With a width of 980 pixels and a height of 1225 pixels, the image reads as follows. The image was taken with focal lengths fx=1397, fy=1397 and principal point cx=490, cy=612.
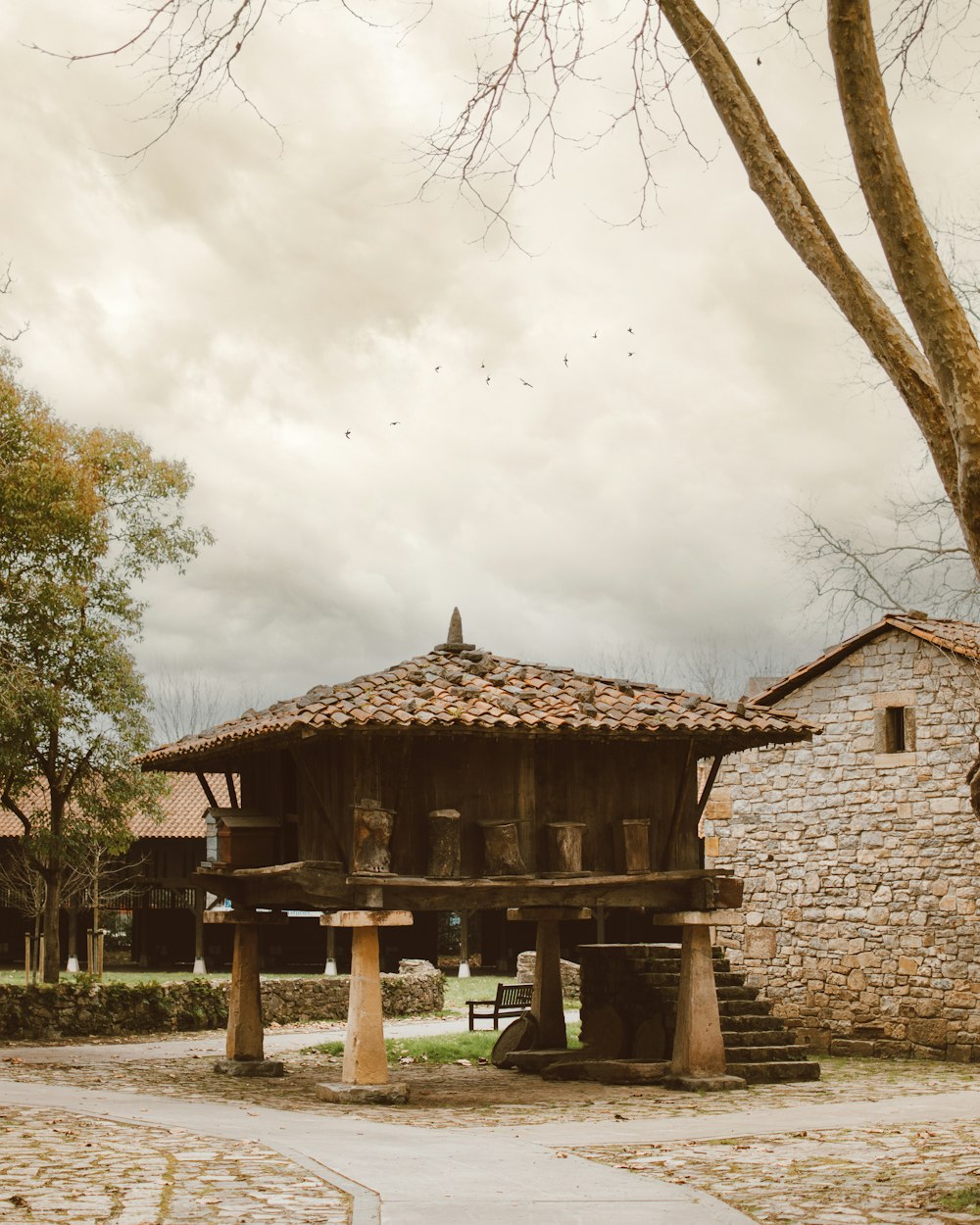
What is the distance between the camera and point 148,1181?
24.6 feet

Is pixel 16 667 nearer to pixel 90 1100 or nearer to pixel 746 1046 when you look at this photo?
pixel 90 1100

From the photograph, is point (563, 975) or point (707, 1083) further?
point (563, 975)

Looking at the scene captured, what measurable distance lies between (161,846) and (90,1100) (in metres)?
23.6

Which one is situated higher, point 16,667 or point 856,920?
point 16,667

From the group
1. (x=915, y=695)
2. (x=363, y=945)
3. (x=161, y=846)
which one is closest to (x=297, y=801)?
(x=363, y=945)

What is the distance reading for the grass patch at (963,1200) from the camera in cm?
676

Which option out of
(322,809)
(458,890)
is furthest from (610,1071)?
(322,809)

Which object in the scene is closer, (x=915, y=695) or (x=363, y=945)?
(x=363, y=945)

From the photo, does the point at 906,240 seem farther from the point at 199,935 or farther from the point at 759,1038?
the point at 199,935

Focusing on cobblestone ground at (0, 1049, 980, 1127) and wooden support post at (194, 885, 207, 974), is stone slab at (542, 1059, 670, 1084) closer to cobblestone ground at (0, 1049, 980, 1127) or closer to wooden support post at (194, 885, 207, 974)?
cobblestone ground at (0, 1049, 980, 1127)

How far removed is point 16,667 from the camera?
1911 centimetres

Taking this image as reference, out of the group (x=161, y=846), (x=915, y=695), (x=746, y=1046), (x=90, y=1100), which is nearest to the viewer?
(x=90, y=1100)

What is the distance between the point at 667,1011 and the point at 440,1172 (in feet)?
26.1

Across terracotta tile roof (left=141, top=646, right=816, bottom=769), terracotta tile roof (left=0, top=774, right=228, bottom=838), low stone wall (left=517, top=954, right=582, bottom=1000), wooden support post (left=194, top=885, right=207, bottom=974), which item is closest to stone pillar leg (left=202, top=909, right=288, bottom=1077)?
terracotta tile roof (left=141, top=646, right=816, bottom=769)
